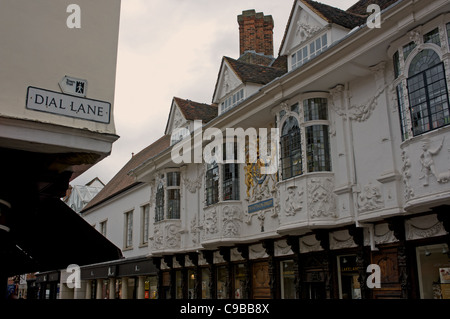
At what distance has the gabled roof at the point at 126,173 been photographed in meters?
27.5

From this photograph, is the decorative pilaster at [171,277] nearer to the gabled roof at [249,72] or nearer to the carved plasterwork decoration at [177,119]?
the carved plasterwork decoration at [177,119]

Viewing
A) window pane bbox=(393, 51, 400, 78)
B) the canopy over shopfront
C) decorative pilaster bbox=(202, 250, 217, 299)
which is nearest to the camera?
the canopy over shopfront

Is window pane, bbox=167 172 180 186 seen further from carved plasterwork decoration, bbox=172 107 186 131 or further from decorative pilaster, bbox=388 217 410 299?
decorative pilaster, bbox=388 217 410 299

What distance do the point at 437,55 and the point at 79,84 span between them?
7743 millimetres

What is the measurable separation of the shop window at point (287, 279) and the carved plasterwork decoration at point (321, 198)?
276cm

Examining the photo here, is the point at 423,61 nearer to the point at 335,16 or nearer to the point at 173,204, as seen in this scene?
the point at 335,16

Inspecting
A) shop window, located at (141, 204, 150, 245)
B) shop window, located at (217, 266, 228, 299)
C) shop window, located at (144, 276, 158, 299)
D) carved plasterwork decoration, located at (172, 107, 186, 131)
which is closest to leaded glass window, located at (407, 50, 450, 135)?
shop window, located at (217, 266, 228, 299)

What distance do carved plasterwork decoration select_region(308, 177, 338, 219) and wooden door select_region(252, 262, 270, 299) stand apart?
3.79 metres

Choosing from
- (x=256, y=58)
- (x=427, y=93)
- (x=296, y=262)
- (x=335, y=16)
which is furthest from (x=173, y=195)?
(x=427, y=93)

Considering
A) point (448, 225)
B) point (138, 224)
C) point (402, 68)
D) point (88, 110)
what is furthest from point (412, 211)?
point (138, 224)

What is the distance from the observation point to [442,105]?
30.8 feet

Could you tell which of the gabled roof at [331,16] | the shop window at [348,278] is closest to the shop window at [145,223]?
the gabled roof at [331,16]

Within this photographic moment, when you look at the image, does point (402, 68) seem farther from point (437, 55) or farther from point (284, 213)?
point (284, 213)

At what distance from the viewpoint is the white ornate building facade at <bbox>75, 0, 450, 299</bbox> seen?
9.74m
